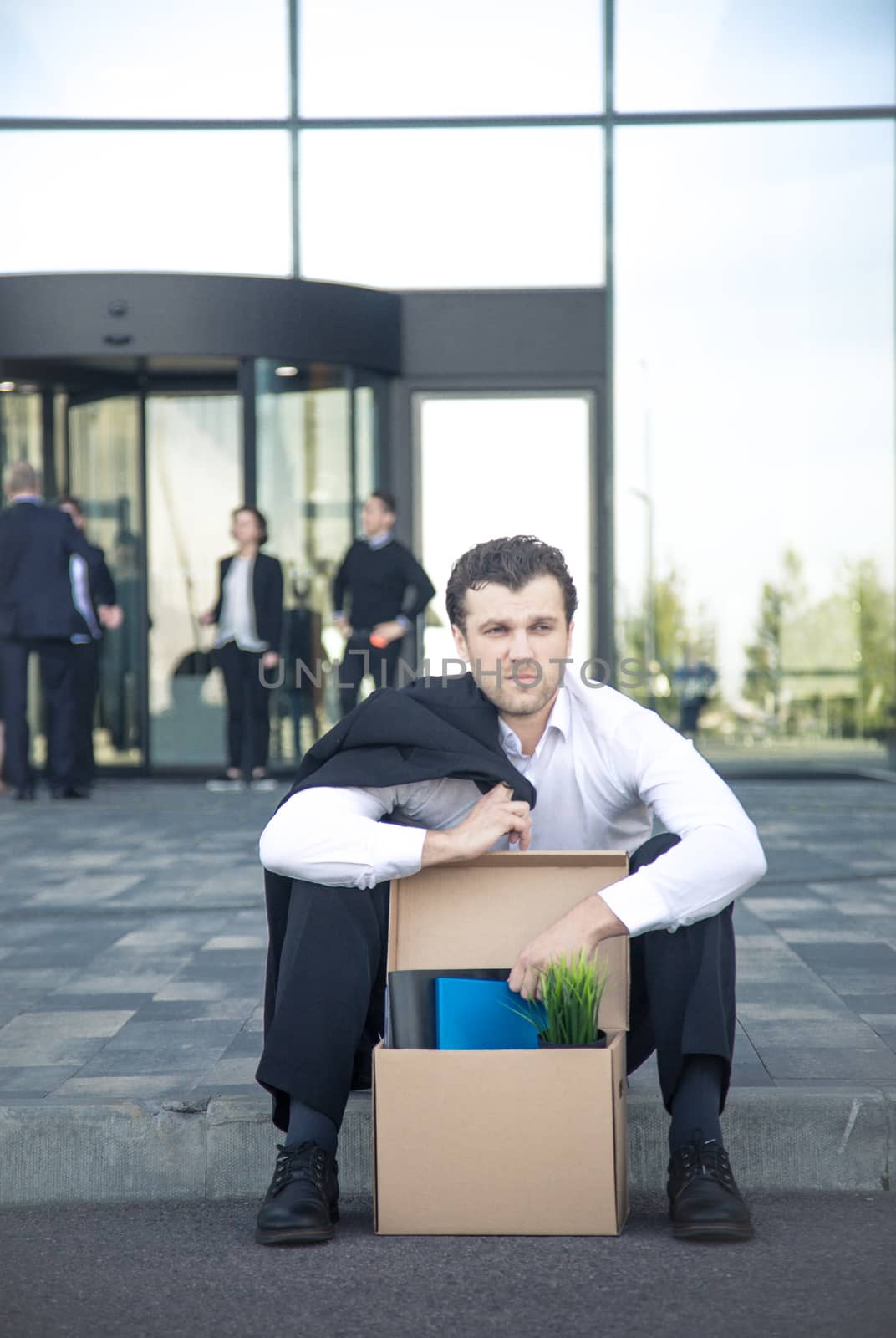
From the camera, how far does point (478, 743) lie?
317 centimetres

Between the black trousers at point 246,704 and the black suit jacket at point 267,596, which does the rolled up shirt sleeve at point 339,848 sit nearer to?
the black suit jacket at point 267,596

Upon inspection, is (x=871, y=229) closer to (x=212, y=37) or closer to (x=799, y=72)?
(x=799, y=72)

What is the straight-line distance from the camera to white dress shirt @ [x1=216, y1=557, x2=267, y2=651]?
10.2 meters

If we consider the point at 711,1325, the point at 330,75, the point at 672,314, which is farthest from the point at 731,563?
the point at 711,1325

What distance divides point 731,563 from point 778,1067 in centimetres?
761

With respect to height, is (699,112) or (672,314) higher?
(699,112)

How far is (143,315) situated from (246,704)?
250cm

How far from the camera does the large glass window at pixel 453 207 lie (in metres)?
11.0

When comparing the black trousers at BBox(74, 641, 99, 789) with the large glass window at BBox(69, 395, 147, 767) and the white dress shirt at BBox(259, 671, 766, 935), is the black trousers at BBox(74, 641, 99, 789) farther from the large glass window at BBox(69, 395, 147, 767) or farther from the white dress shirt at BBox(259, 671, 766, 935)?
the white dress shirt at BBox(259, 671, 766, 935)

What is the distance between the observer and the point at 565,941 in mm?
2898

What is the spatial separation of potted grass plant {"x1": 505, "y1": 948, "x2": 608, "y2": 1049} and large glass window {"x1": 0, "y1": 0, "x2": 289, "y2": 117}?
30.6 feet

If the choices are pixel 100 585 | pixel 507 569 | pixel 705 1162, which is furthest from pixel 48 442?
pixel 705 1162

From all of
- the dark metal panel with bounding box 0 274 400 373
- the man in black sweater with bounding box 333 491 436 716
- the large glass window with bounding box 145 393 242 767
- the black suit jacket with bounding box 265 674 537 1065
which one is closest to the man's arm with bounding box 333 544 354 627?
the man in black sweater with bounding box 333 491 436 716

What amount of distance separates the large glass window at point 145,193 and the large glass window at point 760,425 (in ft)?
7.85
